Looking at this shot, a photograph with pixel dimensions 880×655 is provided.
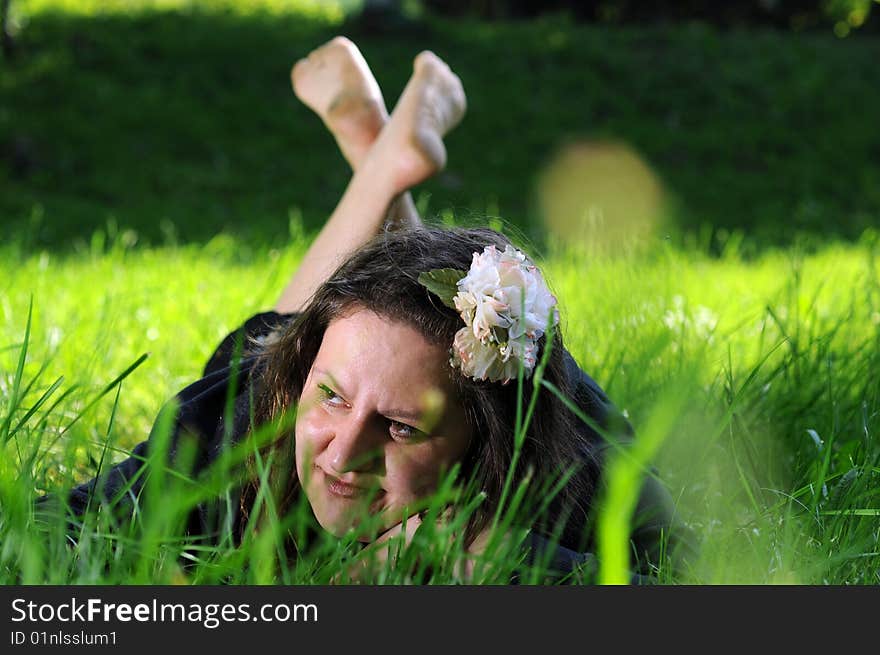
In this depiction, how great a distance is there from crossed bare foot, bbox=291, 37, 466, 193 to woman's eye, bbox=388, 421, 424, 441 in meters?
1.10

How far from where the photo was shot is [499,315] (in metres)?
1.48

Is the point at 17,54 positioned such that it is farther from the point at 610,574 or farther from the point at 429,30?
the point at 610,574

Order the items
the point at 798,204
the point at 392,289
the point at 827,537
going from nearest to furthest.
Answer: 1. the point at 827,537
2. the point at 392,289
3. the point at 798,204

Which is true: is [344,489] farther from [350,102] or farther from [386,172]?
[350,102]

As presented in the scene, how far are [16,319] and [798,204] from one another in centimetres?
632

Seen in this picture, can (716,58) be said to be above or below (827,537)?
above

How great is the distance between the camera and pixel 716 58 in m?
10.0

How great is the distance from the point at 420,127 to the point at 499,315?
117cm

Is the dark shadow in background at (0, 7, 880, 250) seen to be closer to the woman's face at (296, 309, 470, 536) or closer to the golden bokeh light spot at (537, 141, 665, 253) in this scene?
the golden bokeh light spot at (537, 141, 665, 253)

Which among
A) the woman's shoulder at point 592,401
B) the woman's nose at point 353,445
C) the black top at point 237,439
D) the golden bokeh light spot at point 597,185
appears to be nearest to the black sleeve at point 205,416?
the black top at point 237,439

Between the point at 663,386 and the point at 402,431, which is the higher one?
the point at 663,386

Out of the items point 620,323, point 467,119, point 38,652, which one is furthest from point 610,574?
point 467,119

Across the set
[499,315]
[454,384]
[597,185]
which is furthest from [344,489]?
[597,185]

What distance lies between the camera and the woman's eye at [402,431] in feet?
4.98
